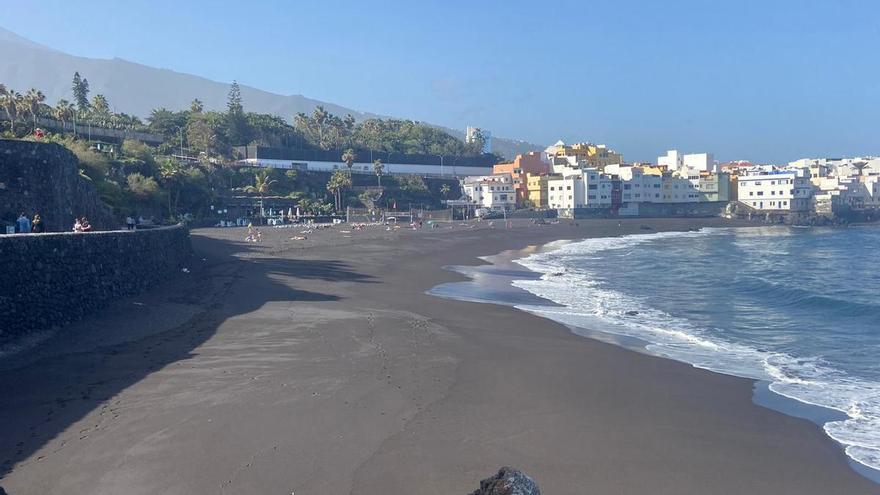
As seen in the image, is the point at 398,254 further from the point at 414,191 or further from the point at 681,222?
the point at 681,222

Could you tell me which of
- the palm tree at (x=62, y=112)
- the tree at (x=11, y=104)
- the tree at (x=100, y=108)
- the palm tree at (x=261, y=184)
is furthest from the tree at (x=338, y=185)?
the tree at (x=11, y=104)

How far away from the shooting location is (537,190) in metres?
90.1

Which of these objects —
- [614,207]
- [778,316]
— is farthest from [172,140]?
[778,316]

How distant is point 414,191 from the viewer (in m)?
81.8

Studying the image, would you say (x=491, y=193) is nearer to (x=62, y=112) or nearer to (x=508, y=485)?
(x=62, y=112)

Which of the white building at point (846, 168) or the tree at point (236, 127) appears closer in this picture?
the tree at point (236, 127)

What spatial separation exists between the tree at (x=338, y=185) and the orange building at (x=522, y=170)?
28.0 metres

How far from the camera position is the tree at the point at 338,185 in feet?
229

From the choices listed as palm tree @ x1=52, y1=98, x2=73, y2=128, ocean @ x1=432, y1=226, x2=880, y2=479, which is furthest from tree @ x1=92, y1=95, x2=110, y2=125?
ocean @ x1=432, y1=226, x2=880, y2=479

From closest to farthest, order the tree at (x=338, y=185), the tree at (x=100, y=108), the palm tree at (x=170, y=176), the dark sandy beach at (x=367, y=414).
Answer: the dark sandy beach at (x=367, y=414) → the palm tree at (x=170, y=176) → the tree at (x=100, y=108) → the tree at (x=338, y=185)

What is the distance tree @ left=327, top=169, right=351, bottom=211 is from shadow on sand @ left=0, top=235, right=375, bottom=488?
4856 centimetres

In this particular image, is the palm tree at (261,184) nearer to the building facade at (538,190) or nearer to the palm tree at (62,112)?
the palm tree at (62,112)

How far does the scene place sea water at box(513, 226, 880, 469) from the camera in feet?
38.6

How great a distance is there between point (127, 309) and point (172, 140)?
64668mm
